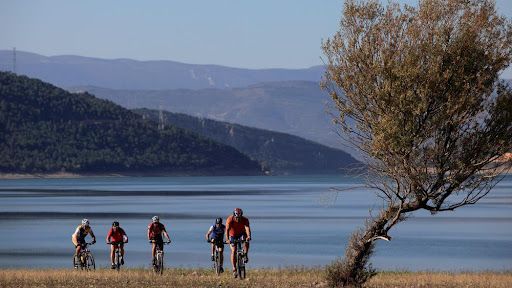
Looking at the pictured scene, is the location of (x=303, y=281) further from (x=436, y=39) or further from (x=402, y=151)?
(x=436, y=39)

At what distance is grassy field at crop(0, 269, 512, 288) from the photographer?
3077 cm

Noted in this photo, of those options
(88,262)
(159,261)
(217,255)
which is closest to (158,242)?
(159,261)

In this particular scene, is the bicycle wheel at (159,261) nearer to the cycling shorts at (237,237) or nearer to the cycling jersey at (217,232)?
the cycling jersey at (217,232)

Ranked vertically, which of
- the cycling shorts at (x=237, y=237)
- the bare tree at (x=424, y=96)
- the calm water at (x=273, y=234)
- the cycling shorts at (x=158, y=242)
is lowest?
the calm water at (x=273, y=234)

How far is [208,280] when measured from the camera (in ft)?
106

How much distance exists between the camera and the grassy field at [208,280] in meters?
30.8

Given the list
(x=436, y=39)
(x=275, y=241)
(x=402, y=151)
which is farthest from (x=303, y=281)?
(x=275, y=241)

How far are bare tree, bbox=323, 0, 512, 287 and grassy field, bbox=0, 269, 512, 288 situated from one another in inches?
91.5

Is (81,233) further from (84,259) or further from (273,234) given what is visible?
(273,234)

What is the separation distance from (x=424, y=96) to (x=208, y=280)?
8.19 metres

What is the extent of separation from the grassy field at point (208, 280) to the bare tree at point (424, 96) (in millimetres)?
2323

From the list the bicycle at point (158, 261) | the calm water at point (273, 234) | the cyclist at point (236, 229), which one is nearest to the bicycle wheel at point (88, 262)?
the bicycle at point (158, 261)

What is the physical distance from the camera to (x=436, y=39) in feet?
93.7

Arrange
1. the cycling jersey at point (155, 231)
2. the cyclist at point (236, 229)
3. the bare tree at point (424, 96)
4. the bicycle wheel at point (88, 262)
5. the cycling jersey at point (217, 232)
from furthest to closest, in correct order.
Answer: the bicycle wheel at point (88, 262), the cycling jersey at point (155, 231), the cycling jersey at point (217, 232), the cyclist at point (236, 229), the bare tree at point (424, 96)
